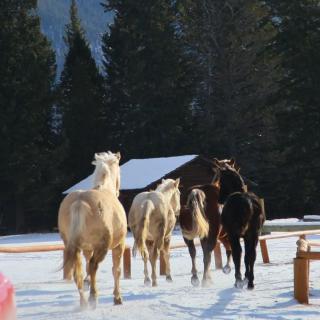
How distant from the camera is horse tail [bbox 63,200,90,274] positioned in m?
8.55

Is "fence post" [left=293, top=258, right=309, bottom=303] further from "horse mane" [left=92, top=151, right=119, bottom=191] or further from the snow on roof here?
the snow on roof

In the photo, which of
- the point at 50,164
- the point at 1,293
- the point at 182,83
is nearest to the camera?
the point at 1,293

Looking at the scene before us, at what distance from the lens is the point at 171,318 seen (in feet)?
25.4

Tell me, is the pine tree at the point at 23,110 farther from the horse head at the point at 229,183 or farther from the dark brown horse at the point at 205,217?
the horse head at the point at 229,183

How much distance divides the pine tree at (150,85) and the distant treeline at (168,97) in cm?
8

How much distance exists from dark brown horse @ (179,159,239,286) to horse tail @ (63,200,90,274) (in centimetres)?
281

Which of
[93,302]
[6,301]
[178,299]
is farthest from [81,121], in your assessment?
[6,301]

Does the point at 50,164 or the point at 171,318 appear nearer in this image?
the point at 171,318

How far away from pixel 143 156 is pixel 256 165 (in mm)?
8375

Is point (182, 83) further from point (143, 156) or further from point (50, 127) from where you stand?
point (50, 127)

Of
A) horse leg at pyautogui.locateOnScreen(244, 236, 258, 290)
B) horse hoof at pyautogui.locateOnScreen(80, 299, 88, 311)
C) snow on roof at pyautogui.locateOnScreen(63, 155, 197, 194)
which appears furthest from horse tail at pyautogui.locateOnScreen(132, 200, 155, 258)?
snow on roof at pyautogui.locateOnScreen(63, 155, 197, 194)

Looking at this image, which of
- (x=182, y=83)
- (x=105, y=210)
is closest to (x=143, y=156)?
(x=182, y=83)

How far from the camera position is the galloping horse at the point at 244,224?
34.2 feet

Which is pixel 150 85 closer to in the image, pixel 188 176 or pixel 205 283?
pixel 188 176
